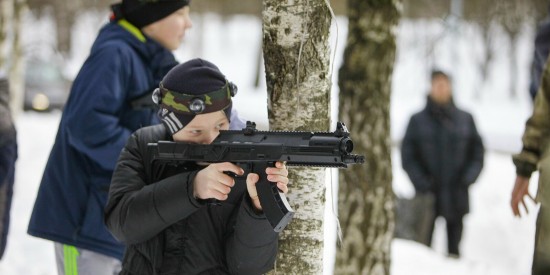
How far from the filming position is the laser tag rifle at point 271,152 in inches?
107

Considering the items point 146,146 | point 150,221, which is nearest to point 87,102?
point 146,146

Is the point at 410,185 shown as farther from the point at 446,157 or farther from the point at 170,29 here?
the point at 170,29

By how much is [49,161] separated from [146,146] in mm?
1125

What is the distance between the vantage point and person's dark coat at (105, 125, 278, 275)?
2.92m

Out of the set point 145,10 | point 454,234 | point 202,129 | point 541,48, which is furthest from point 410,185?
point 202,129

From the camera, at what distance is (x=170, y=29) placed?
4.30 m

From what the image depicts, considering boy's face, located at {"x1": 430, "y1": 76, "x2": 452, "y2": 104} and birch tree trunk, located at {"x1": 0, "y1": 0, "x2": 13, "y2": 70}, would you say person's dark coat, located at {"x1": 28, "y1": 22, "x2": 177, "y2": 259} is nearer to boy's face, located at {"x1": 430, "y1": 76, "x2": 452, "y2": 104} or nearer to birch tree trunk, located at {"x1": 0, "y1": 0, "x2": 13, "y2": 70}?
boy's face, located at {"x1": 430, "y1": 76, "x2": 452, "y2": 104}

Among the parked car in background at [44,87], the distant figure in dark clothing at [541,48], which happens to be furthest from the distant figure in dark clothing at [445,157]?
the parked car in background at [44,87]

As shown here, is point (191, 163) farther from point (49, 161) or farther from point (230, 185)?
point (49, 161)

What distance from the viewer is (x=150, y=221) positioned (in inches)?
115

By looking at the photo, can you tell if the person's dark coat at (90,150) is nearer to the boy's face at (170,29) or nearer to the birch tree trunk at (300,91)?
the boy's face at (170,29)

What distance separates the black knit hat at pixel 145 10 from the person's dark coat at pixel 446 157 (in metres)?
4.46

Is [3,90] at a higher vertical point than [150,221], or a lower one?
higher

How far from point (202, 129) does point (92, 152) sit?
1.11 metres
